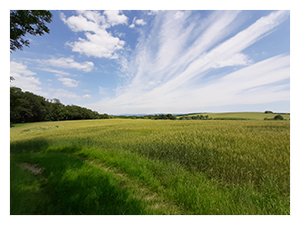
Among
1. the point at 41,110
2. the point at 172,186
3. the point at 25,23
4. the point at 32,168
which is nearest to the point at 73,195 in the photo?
the point at 172,186

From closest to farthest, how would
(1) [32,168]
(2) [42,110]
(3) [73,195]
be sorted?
(3) [73,195] → (1) [32,168] → (2) [42,110]

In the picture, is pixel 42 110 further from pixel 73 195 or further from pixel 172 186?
pixel 172 186

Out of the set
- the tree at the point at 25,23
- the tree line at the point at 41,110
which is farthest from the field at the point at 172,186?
the tree at the point at 25,23

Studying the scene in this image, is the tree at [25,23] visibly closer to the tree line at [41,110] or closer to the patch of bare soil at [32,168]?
the tree line at [41,110]

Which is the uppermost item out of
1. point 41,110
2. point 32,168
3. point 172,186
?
point 41,110

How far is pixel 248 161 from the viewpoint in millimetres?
3973

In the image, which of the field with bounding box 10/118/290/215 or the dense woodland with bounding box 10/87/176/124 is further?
the dense woodland with bounding box 10/87/176/124

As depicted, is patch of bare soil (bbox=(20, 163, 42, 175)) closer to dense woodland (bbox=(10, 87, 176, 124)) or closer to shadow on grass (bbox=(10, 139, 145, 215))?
shadow on grass (bbox=(10, 139, 145, 215))

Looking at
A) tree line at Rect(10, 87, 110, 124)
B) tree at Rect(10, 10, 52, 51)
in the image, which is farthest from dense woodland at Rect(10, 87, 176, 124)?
tree at Rect(10, 10, 52, 51)

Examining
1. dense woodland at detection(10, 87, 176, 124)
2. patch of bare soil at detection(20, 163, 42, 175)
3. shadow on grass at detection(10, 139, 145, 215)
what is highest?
dense woodland at detection(10, 87, 176, 124)

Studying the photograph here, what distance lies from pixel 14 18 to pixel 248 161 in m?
10.3
